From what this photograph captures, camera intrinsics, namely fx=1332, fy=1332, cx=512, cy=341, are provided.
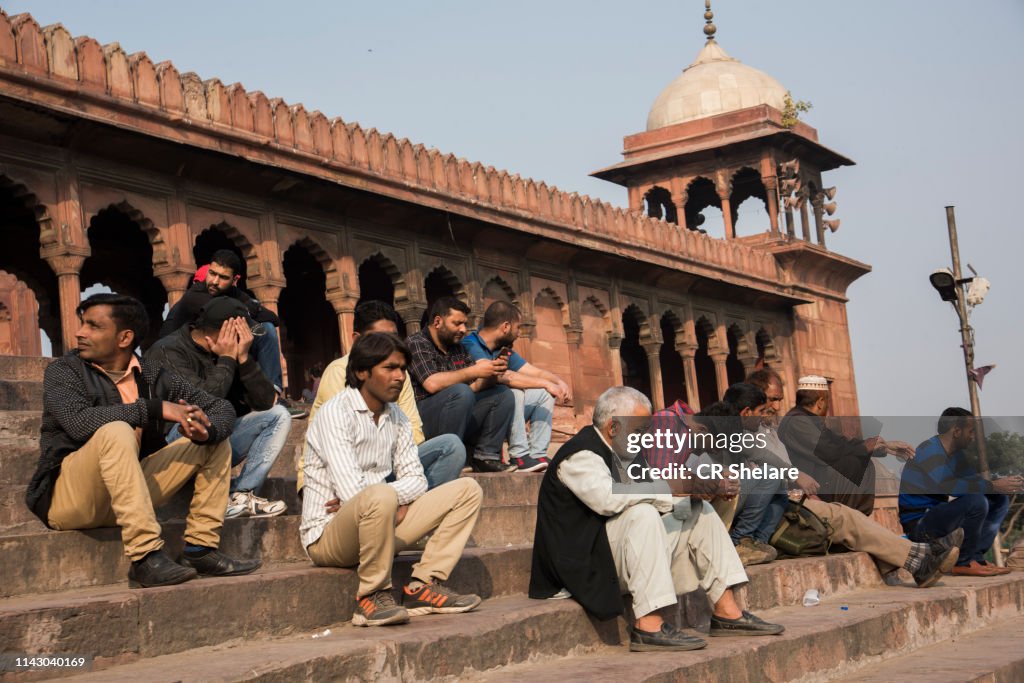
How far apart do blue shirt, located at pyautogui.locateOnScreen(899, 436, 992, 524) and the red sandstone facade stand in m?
3.41

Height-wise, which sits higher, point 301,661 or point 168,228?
point 168,228

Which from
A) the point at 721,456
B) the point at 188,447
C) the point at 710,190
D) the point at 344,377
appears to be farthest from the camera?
the point at 710,190

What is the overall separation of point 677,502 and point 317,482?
4.52 feet

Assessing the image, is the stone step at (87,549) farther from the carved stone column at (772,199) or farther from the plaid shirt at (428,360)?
the carved stone column at (772,199)

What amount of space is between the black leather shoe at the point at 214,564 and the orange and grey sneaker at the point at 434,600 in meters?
0.59

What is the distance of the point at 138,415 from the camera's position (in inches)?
175

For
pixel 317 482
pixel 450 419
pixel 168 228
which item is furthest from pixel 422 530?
pixel 168 228

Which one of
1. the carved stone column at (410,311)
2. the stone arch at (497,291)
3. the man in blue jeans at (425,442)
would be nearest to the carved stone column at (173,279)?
the carved stone column at (410,311)

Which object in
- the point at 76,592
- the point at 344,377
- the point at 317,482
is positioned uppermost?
the point at 344,377

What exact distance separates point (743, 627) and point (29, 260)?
12.0m

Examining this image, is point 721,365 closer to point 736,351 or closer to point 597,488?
point 736,351

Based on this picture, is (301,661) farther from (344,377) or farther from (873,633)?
(873,633)

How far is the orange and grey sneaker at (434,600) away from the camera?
452 cm

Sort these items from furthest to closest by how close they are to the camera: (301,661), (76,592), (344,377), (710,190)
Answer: (710,190), (344,377), (76,592), (301,661)
